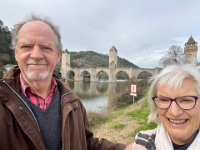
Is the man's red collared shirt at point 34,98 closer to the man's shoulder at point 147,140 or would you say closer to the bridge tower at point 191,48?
the man's shoulder at point 147,140

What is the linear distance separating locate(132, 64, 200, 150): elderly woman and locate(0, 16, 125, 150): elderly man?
2.30 ft

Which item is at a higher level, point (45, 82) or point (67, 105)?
point (45, 82)

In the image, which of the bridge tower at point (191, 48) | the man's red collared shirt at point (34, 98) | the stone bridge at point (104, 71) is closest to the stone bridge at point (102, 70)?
the stone bridge at point (104, 71)

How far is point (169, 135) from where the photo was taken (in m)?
1.68

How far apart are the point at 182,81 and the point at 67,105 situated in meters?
0.93

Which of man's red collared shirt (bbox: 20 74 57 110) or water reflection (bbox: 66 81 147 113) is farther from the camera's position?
water reflection (bbox: 66 81 147 113)

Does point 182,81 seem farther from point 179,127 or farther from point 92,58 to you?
point 92,58

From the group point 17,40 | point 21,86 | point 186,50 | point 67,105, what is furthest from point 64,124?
point 186,50

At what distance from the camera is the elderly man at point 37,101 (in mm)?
1812

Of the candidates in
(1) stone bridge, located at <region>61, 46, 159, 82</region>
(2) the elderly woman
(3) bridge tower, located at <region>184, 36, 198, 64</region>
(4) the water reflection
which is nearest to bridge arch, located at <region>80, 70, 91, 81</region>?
(1) stone bridge, located at <region>61, 46, 159, 82</region>

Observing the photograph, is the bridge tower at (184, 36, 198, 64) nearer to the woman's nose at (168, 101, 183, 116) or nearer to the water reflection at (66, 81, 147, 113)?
the water reflection at (66, 81, 147, 113)

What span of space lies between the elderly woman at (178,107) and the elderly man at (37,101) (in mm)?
701

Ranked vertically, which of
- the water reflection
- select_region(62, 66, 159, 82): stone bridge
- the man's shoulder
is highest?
select_region(62, 66, 159, 82): stone bridge

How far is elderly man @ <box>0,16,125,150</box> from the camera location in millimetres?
1812
